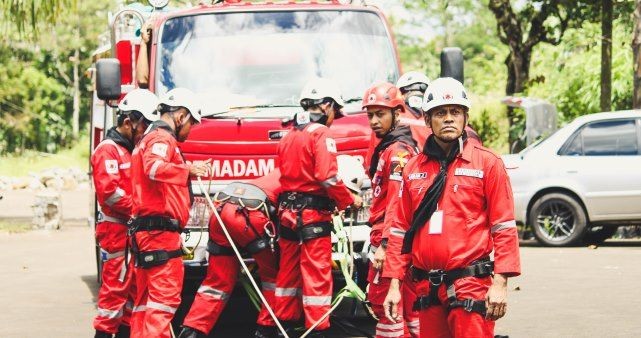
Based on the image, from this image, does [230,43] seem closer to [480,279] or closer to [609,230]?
[480,279]

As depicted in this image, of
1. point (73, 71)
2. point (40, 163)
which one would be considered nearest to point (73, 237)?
point (40, 163)

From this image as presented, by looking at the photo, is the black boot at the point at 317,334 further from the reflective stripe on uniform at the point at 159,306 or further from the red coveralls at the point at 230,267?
the reflective stripe on uniform at the point at 159,306

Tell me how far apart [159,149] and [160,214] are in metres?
0.47

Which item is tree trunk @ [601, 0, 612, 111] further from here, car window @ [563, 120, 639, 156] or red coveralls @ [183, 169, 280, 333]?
red coveralls @ [183, 169, 280, 333]

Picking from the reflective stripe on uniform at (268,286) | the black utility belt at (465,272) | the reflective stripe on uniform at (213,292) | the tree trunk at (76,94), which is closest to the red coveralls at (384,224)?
the reflective stripe on uniform at (268,286)

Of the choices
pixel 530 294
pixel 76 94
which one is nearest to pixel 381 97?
pixel 530 294

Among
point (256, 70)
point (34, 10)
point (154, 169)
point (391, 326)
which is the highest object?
point (34, 10)

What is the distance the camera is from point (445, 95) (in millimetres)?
6512

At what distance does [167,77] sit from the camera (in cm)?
1094

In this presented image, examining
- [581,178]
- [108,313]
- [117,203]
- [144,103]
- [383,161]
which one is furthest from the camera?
[581,178]

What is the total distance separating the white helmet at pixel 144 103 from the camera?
31.9 ft

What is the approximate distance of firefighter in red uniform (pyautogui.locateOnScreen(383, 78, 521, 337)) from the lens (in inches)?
253

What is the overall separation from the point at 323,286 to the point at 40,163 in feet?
135

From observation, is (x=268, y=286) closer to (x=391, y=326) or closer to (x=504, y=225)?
(x=391, y=326)
